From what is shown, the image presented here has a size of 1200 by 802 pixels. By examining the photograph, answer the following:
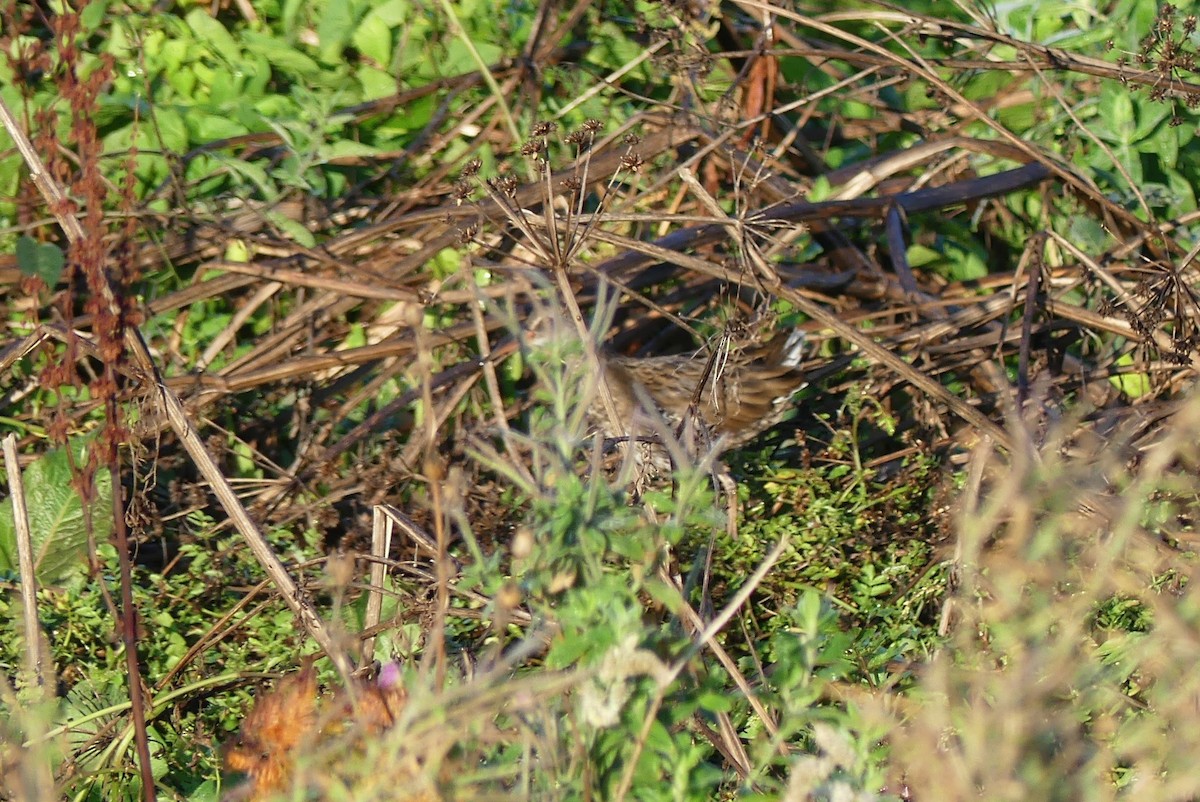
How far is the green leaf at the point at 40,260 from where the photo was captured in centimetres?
399

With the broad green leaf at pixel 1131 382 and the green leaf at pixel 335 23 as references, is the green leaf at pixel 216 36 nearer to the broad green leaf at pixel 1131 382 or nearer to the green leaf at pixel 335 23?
the green leaf at pixel 335 23

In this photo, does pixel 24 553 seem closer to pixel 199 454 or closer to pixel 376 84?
pixel 199 454

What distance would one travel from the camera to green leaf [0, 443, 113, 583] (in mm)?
3707

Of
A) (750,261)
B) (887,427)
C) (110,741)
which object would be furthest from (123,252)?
(887,427)

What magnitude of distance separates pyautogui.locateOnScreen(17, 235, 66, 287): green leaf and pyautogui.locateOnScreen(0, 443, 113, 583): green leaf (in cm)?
56

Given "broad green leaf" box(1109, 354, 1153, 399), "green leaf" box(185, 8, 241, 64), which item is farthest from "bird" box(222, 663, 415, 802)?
"green leaf" box(185, 8, 241, 64)

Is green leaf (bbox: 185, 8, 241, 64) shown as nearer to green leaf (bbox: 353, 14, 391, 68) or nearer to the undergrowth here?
the undergrowth

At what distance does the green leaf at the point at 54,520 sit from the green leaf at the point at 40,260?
56cm

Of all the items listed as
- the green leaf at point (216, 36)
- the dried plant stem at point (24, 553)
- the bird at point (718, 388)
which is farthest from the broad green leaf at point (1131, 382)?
the green leaf at point (216, 36)

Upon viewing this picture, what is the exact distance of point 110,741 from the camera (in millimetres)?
3084

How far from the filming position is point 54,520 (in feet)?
12.3

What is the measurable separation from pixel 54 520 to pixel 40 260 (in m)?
0.81

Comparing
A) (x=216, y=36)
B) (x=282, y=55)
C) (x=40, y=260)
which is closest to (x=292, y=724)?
(x=40, y=260)

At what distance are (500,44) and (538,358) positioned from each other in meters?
3.49
